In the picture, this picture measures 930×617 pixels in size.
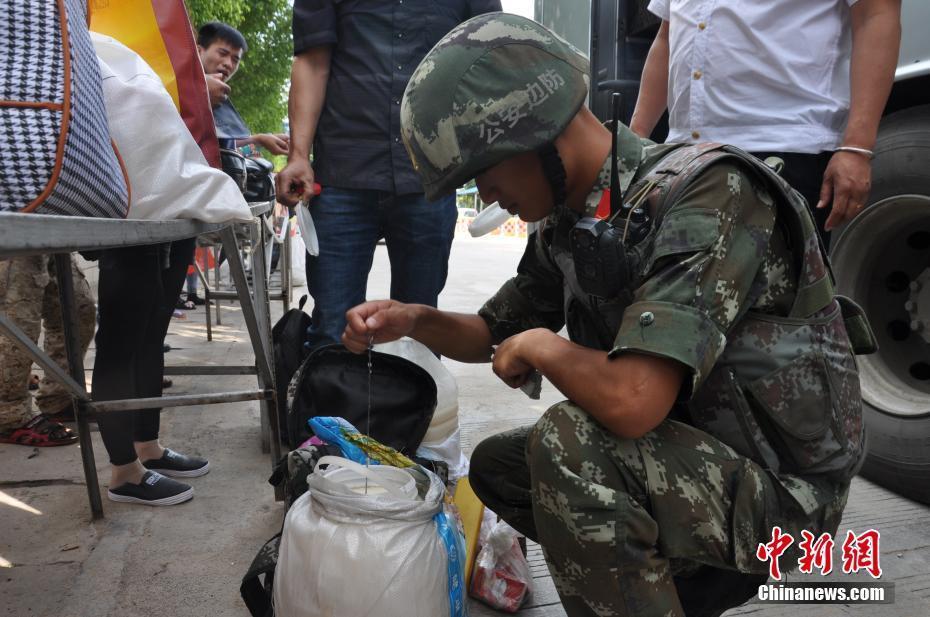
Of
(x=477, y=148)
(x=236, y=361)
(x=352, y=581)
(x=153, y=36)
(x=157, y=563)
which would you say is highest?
(x=153, y=36)

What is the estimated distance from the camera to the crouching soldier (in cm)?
114

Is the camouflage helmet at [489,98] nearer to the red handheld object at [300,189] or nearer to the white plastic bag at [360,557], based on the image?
the white plastic bag at [360,557]

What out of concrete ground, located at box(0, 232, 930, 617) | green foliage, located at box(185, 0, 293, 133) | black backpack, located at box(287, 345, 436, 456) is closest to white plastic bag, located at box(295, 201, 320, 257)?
black backpack, located at box(287, 345, 436, 456)

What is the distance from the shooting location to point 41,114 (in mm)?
937

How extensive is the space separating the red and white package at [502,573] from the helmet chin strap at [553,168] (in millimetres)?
A: 892

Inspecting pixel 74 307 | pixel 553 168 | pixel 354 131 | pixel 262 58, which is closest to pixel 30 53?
pixel 553 168


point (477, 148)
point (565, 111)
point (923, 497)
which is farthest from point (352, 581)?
point (923, 497)

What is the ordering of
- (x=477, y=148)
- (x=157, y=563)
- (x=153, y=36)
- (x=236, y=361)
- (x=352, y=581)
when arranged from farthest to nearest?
(x=236, y=361)
(x=157, y=563)
(x=153, y=36)
(x=352, y=581)
(x=477, y=148)

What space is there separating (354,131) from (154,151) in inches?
37.4

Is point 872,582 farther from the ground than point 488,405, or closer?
farther from the ground

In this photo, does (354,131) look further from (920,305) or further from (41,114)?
(920,305)

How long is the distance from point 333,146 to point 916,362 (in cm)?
206

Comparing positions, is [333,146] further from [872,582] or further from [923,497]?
[923,497]

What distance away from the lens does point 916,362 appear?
243 centimetres
